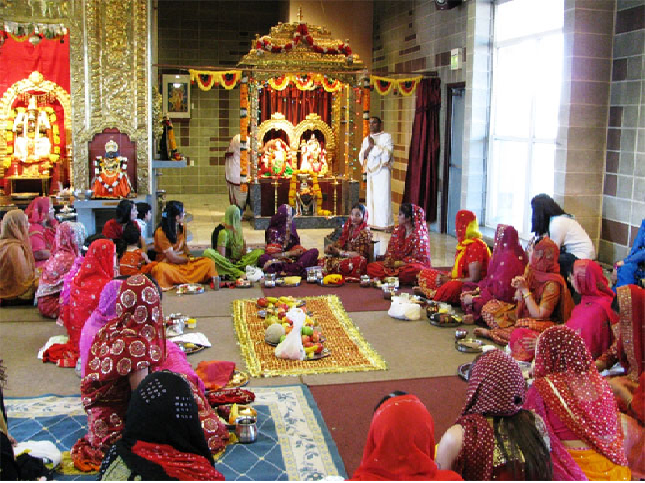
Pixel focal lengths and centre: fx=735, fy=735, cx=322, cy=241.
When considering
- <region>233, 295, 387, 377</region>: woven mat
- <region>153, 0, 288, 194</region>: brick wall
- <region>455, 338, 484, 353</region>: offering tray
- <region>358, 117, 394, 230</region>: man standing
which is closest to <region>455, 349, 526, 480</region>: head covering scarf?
<region>233, 295, 387, 377</region>: woven mat

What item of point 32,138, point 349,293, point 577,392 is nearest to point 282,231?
point 349,293

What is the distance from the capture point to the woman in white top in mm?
6312

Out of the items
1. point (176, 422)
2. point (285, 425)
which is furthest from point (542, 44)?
point (176, 422)

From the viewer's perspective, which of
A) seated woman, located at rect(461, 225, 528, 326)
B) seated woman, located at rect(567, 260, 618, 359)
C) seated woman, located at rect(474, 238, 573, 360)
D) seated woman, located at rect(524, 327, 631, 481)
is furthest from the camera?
seated woman, located at rect(461, 225, 528, 326)

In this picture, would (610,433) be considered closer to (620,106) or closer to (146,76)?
(620,106)

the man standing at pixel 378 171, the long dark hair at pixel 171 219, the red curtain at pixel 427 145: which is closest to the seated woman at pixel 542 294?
the long dark hair at pixel 171 219

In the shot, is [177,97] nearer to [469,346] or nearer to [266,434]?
[469,346]

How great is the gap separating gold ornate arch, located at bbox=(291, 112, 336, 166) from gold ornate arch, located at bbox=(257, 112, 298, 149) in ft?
0.21

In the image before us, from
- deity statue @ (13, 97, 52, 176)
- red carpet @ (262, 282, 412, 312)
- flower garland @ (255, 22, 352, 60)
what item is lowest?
red carpet @ (262, 282, 412, 312)

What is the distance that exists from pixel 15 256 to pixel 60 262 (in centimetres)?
61

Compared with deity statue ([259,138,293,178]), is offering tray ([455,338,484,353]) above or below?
below

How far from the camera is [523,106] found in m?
8.80

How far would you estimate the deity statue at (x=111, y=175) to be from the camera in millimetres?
9297

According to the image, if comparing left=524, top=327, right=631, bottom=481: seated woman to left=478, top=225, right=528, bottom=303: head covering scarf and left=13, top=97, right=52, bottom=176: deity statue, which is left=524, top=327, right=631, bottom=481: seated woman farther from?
left=13, top=97, right=52, bottom=176: deity statue
